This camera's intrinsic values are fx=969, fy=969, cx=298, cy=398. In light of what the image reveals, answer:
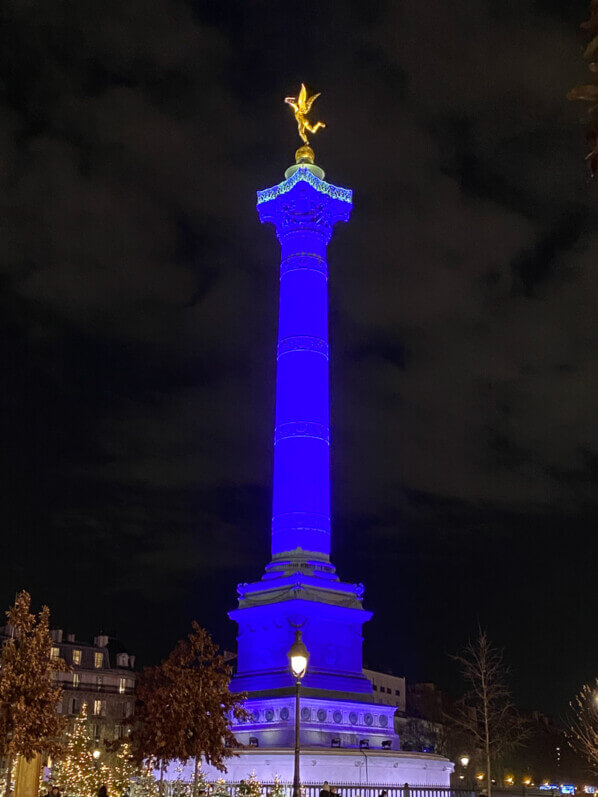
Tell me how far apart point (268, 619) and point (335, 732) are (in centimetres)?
560

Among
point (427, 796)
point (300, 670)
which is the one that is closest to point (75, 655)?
point (427, 796)

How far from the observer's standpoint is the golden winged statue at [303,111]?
51.9 meters

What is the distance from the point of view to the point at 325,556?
144 ft

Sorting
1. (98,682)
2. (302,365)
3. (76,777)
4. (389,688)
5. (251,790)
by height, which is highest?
(302,365)

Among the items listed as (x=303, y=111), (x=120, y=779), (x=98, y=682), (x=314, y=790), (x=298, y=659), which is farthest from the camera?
(x=98, y=682)

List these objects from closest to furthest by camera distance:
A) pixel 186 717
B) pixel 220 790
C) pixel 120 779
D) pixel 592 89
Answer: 1. pixel 592 89
2. pixel 220 790
3. pixel 186 717
4. pixel 120 779

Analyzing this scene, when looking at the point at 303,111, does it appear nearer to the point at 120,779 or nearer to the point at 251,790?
the point at 120,779

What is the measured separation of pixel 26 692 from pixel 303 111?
118 ft

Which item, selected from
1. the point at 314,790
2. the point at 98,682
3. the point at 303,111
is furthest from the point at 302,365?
the point at 98,682

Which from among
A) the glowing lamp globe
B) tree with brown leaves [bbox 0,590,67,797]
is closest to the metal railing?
tree with brown leaves [bbox 0,590,67,797]

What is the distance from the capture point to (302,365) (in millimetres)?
46062

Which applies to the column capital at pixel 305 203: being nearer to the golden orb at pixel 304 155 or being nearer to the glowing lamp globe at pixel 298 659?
the golden orb at pixel 304 155

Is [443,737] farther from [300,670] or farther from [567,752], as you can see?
[300,670]

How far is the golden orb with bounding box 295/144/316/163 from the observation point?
168 ft
